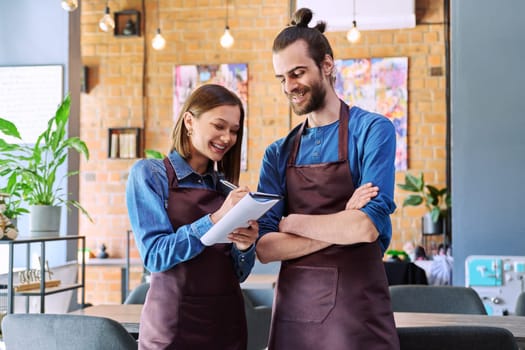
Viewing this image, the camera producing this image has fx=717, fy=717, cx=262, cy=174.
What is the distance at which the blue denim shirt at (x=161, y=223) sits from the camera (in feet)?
5.99

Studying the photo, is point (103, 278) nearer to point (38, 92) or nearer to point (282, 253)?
point (38, 92)

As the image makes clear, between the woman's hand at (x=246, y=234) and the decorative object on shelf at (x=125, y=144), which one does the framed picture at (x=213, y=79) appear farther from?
the woman's hand at (x=246, y=234)

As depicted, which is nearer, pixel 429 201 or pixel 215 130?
pixel 215 130

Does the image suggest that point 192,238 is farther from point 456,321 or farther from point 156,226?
point 456,321

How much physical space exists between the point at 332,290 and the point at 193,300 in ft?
1.26

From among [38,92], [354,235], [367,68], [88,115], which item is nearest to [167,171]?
[354,235]

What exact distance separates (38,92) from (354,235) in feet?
13.2

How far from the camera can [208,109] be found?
1950 millimetres

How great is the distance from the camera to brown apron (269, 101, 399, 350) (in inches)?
68.6

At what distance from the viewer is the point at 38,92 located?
5.25 m

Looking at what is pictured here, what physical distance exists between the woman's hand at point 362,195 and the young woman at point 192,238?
0.86 feet

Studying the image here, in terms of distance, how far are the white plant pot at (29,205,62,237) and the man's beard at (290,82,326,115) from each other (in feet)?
8.82

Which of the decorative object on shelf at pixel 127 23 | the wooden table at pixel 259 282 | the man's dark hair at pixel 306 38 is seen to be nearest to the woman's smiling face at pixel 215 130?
the man's dark hair at pixel 306 38

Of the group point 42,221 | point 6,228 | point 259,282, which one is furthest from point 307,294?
point 259,282
